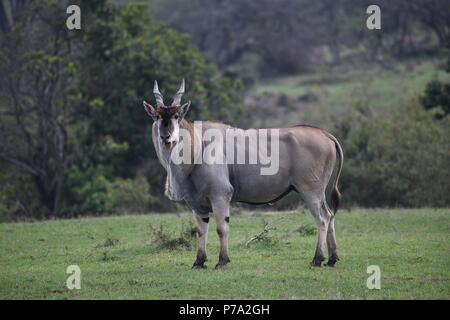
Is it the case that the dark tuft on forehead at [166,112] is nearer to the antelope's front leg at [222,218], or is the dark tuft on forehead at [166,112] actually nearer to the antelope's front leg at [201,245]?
the antelope's front leg at [222,218]

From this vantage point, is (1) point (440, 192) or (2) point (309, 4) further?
(2) point (309, 4)

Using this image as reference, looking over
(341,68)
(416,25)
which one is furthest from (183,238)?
(416,25)

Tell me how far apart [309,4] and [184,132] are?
5720cm

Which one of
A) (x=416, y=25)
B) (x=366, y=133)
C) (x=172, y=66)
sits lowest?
→ (x=366, y=133)

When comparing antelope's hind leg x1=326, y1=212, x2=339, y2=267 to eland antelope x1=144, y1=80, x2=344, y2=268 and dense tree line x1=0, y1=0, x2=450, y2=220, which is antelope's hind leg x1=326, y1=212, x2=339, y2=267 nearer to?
→ eland antelope x1=144, y1=80, x2=344, y2=268

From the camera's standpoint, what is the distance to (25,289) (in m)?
12.7

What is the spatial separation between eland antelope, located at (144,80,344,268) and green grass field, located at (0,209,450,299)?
2.44 feet

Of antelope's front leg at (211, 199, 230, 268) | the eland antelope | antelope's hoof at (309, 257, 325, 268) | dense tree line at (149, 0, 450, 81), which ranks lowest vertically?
antelope's hoof at (309, 257, 325, 268)

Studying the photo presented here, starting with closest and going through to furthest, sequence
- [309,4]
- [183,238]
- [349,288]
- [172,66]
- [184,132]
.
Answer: [349,288] < [184,132] < [183,238] < [172,66] < [309,4]

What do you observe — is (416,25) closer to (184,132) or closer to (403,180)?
(403,180)

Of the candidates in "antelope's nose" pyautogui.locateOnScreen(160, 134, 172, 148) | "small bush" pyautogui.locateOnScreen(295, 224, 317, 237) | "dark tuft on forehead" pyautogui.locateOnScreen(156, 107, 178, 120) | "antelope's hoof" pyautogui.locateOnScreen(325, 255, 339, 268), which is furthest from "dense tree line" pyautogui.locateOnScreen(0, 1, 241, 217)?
"dark tuft on forehead" pyautogui.locateOnScreen(156, 107, 178, 120)

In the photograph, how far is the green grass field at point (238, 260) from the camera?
39.9ft

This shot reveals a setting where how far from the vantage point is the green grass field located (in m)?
12.2

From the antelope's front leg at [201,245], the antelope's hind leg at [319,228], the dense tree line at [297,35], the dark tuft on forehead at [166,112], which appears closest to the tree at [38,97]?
the antelope's front leg at [201,245]
